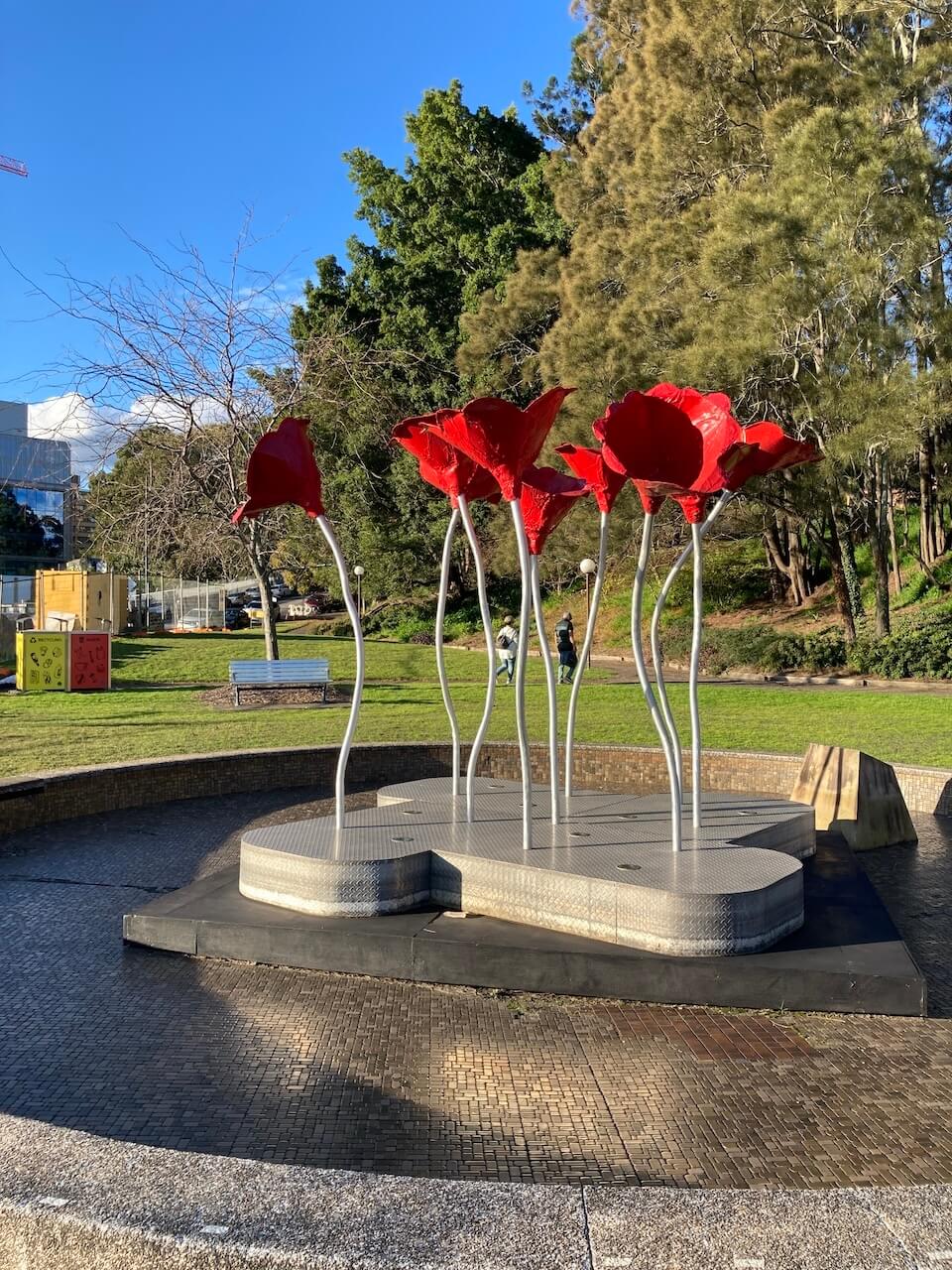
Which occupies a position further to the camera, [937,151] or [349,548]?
[349,548]

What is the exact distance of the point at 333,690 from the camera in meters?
19.7

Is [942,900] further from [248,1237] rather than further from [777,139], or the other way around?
[777,139]

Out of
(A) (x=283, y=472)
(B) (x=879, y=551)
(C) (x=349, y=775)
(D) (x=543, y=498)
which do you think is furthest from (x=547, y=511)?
(B) (x=879, y=551)

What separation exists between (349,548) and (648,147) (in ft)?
59.7

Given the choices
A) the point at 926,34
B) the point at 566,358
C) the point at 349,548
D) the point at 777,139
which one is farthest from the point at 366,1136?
the point at 349,548

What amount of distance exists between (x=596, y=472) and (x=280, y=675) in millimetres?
12234

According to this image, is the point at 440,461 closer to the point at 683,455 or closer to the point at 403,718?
the point at 683,455

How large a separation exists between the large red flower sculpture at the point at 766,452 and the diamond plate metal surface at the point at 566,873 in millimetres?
2147

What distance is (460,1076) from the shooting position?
4.15 metres

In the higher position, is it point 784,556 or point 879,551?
point 784,556

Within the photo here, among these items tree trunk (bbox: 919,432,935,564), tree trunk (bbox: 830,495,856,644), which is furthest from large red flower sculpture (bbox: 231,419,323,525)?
tree trunk (bbox: 919,432,935,564)

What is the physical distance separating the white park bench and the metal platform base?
12.2 metres

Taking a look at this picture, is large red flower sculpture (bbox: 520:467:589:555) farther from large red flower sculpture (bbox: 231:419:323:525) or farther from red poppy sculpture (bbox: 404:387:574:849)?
large red flower sculpture (bbox: 231:419:323:525)

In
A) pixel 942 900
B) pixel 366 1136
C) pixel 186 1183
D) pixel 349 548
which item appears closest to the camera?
pixel 186 1183
